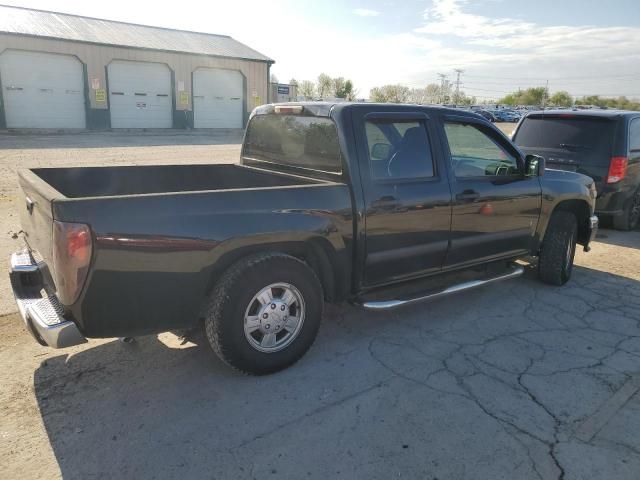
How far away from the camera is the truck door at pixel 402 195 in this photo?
3803mm

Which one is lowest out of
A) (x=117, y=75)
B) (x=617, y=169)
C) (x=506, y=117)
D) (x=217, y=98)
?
(x=617, y=169)

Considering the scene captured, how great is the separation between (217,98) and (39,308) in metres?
30.6

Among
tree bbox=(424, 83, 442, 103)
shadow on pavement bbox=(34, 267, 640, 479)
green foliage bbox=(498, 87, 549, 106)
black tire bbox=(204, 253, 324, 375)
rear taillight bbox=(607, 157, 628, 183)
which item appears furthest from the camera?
tree bbox=(424, 83, 442, 103)

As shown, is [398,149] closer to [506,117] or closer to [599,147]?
[599,147]

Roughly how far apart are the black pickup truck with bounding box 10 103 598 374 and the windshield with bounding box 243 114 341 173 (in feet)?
0.05

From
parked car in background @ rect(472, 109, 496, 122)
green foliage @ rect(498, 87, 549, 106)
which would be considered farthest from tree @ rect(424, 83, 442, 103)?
parked car in background @ rect(472, 109, 496, 122)

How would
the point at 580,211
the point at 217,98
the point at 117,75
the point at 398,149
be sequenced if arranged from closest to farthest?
1. the point at 398,149
2. the point at 580,211
3. the point at 117,75
4. the point at 217,98

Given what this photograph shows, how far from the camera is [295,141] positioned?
4.33 m

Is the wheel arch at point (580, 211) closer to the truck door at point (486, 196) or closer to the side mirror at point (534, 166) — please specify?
the truck door at point (486, 196)

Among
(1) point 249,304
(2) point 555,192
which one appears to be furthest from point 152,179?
(2) point 555,192

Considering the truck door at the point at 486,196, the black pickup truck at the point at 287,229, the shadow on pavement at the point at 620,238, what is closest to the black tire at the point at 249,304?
the black pickup truck at the point at 287,229

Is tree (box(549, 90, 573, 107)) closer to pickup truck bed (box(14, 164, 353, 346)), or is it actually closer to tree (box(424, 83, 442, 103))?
tree (box(424, 83, 442, 103))

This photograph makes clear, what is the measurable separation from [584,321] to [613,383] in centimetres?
116

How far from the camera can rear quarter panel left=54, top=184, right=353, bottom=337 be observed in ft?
9.09
